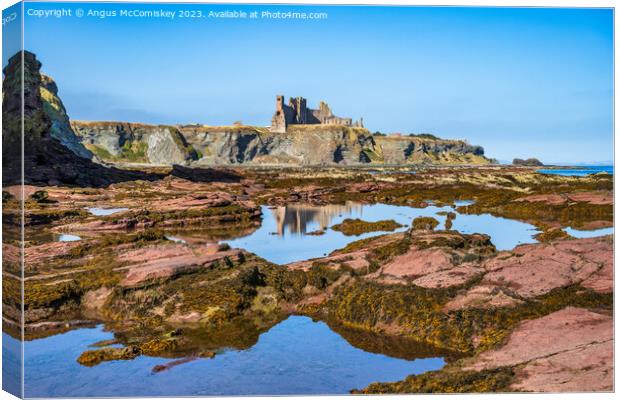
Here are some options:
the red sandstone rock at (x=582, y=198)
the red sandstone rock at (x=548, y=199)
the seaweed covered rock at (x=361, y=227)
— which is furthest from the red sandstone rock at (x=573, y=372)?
the red sandstone rock at (x=548, y=199)

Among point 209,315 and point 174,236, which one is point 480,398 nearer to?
point 209,315

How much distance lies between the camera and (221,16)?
997cm

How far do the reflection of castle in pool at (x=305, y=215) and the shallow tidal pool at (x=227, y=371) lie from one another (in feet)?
34.5

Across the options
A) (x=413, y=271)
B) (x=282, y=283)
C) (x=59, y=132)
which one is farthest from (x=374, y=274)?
(x=59, y=132)

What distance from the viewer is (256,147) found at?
93.0 meters

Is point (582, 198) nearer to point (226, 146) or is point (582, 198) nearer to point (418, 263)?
point (418, 263)

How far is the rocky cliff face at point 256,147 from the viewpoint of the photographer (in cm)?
8269

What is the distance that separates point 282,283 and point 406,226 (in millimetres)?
10905

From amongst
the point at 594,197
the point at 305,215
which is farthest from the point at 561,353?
the point at 305,215

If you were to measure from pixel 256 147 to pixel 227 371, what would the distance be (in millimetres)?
84847

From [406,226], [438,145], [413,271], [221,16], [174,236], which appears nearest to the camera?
[221,16]

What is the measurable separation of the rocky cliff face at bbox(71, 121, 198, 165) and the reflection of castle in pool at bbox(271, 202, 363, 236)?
51689 mm

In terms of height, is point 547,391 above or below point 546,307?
below

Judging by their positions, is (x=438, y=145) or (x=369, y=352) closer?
(x=369, y=352)
